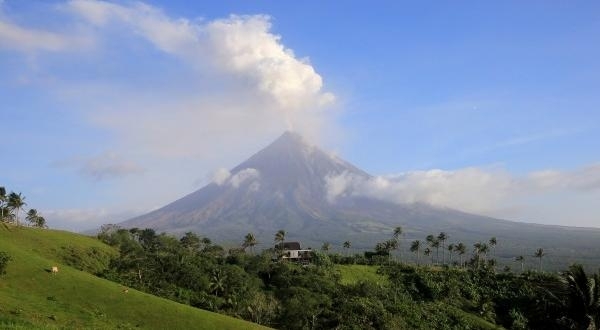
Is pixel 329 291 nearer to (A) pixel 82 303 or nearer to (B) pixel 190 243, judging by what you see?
(A) pixel 82 303

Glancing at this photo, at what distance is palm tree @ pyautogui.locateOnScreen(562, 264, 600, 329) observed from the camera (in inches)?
797

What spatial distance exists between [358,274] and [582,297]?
280 ft

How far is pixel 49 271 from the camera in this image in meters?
44.6

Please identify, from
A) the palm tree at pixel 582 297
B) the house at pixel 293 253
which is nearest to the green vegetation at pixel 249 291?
the palm tree at pixel 582 297

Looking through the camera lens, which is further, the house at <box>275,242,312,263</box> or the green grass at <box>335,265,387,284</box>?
the house at <box>275,242,312,263</box>

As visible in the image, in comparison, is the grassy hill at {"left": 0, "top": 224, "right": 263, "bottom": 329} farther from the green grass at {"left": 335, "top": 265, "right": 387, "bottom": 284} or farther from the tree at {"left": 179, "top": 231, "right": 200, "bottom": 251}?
the tree at {"left": 179, "top": 231, "right": 200, "bottom": 251}

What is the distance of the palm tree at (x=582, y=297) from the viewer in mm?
20245

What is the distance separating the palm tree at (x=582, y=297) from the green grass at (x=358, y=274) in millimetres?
78296

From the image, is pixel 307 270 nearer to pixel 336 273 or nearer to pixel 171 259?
pixel 336 273

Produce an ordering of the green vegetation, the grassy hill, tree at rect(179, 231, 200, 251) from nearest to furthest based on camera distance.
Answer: the green vegetation → the grassy hill → tree at rect(179, 231, 200, 251)

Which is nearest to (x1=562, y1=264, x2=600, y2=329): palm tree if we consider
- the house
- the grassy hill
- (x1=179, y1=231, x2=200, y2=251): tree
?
the grassy hill

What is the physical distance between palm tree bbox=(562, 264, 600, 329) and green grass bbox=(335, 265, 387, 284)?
7830cm

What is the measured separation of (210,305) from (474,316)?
4483 centimetres

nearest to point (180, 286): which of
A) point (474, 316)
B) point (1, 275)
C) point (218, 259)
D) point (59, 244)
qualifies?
point (59, 244)
